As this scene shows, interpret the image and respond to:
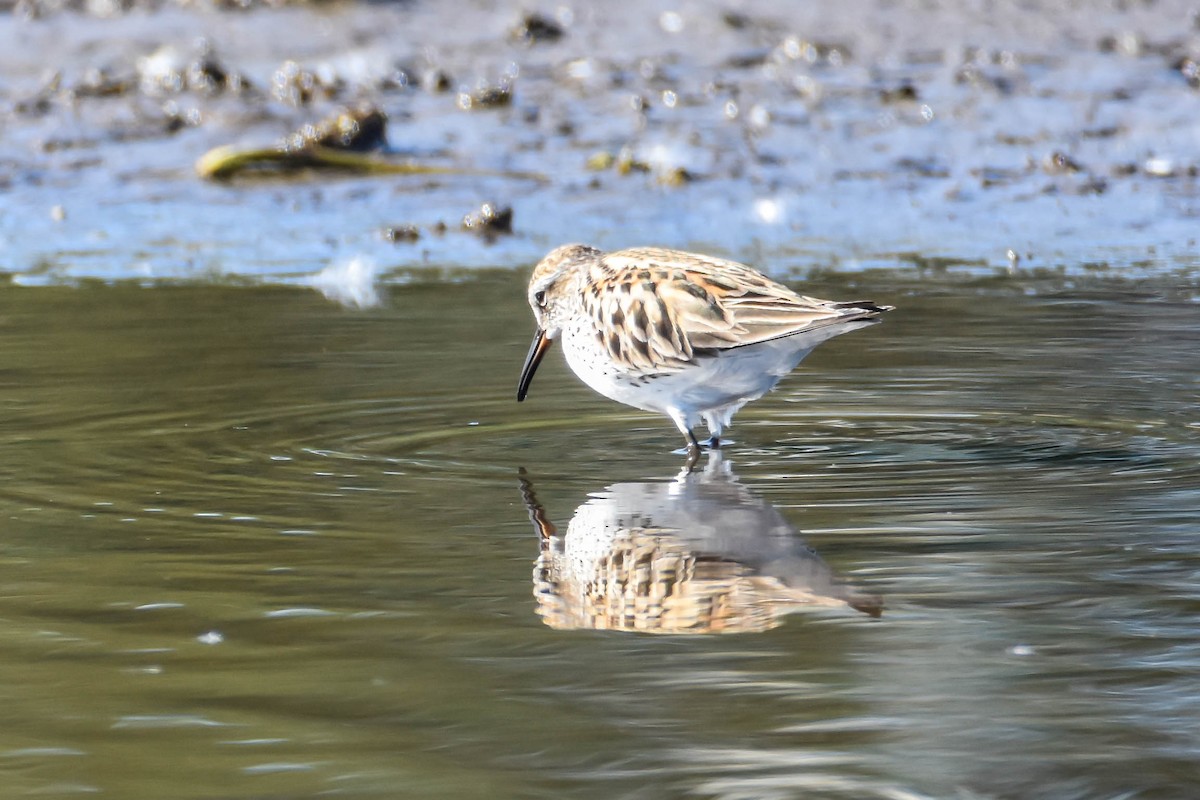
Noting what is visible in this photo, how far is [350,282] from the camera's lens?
11.2 m

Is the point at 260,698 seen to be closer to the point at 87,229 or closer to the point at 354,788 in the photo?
the point at 354,788

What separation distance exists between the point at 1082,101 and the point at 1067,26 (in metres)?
2.40

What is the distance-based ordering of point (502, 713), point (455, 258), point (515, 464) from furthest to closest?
point (455, 258)
point (515, 464)
point (502, 713)

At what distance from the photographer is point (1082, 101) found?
15.2 m

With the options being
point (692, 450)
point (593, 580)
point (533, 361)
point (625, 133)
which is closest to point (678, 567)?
point (593, 580)

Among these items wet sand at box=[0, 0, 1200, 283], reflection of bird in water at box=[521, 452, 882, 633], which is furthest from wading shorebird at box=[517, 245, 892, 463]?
wet sand at box=[0, 0, 1200, 283]

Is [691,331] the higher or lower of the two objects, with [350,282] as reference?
higher

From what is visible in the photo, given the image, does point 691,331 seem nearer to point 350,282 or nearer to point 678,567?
point 678,567

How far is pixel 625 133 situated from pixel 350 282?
14.0 ft

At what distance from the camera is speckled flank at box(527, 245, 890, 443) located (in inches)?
274

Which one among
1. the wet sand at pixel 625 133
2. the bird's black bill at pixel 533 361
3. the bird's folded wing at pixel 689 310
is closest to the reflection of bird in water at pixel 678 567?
the bird's folded wing at pixel 689 310

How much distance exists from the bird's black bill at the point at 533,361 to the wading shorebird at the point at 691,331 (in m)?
0.24

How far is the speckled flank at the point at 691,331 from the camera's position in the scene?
6961 mm

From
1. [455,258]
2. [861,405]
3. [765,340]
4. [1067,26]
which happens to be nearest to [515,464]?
[765,340]
